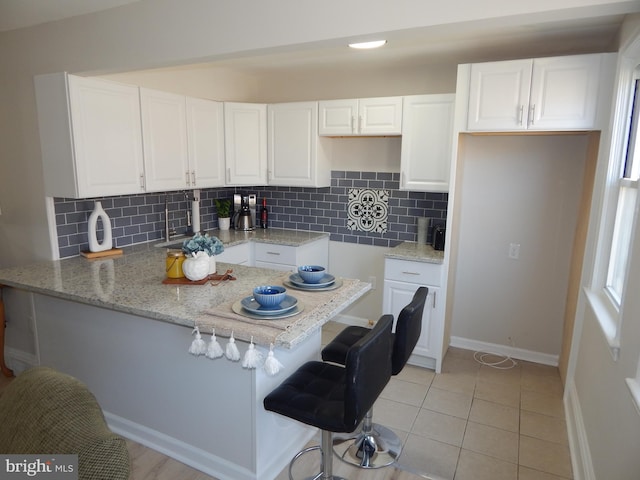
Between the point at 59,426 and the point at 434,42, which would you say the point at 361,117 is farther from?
the point at 59,426

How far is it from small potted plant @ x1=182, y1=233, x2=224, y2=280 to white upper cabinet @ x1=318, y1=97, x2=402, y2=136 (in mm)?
1710

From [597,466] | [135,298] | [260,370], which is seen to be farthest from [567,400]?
[135,298]

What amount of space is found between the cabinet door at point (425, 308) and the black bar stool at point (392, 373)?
89cm

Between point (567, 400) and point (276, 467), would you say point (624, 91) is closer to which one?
point (567, 400)

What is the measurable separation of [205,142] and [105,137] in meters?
0.97

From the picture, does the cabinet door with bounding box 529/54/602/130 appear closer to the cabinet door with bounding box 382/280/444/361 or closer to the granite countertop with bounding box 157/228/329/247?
the cabinet door with bounding box 382/280/444/361

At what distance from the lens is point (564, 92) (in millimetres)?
2590

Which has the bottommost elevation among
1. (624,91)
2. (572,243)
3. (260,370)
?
(260,370)

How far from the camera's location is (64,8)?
246cm

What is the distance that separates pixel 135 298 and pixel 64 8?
5.79ft

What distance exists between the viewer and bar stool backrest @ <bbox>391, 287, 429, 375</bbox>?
2006 mm

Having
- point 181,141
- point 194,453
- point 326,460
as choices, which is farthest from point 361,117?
point 194,453

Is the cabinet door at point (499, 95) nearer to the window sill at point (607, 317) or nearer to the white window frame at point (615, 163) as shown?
the white window frame at point (615, 163)

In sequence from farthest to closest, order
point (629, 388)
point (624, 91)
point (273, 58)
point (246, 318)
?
1. point (273, 58)
2. point (624, 91)
3. point (246, 318)
4. point (629, 388)
